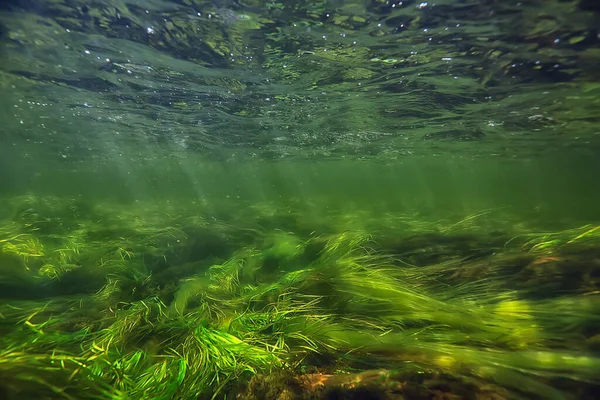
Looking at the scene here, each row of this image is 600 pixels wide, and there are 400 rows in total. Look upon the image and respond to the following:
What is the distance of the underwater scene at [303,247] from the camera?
2.27m

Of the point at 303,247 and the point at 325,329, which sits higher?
the point at 325,329

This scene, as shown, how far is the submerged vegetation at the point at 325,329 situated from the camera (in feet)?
6.88

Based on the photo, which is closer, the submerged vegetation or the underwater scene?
the submerged vegetation

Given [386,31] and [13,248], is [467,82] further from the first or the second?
[13,248]

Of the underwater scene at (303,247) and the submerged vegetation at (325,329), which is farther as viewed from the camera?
the underwater scene at (303,247)

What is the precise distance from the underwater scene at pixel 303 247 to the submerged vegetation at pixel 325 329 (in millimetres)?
21

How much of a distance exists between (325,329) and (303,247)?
4176mm

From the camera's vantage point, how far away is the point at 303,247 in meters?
7.01

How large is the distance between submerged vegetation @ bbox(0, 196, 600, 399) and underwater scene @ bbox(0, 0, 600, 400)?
21mm

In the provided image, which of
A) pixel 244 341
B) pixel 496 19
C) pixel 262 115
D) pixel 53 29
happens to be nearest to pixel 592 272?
pixel 244 341

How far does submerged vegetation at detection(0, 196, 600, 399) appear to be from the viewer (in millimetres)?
2096

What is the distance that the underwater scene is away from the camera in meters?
2.27

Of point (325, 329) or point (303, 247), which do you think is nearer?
point (325, 329)

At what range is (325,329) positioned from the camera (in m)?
2.84
